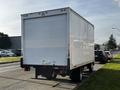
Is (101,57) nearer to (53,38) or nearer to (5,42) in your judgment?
(53,38)

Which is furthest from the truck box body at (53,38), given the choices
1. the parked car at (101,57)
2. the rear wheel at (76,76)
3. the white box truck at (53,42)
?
the parked car at (101,57)

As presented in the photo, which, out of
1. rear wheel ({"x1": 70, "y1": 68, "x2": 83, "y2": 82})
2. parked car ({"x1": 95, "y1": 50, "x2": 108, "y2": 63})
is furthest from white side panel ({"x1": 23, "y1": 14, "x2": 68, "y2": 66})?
parked car ({"x1": 95, "y1": 50, "x2": 108, "y2": 63})

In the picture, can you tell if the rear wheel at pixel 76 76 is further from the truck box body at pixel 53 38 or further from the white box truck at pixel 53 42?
the truck box body at pixel 53 38

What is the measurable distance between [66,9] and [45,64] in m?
3.09

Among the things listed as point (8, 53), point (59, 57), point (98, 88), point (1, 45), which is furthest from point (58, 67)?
point (1, 45)

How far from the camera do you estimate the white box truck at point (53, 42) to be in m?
11.0

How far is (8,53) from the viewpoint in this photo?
181 ft

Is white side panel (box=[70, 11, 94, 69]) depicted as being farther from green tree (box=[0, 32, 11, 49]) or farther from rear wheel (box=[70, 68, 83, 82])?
green tree (box=[0, 32, 11, 49])

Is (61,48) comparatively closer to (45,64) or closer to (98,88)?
(45,64)

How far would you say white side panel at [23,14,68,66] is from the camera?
11.1 meters

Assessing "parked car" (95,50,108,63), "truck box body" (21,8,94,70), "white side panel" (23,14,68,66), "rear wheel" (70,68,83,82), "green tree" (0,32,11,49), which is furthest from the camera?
"green tree" (0,32,11,49)

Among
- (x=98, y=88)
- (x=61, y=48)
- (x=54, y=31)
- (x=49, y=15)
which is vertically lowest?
(x=98, y=88)

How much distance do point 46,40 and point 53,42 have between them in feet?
1.44

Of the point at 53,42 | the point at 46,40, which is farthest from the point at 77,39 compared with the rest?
the point at 46,40
